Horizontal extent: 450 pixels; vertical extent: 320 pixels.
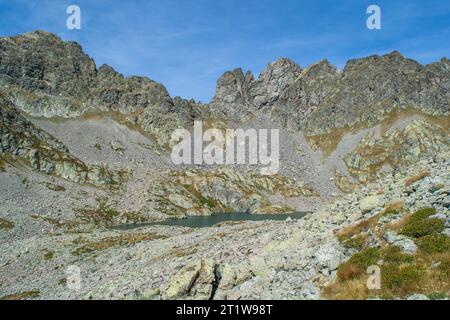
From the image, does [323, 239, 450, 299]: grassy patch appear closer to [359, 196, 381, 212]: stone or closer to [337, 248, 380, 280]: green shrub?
[337, 248, 380, 280]: green shrub

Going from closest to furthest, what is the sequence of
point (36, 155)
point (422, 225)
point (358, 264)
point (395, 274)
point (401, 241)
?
point (395, 274) < point (358, 264) < point (401, 241) < point (422, 225) < point (36, 155)

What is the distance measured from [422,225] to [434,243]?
230cm

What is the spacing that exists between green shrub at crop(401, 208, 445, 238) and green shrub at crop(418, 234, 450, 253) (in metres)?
0.68

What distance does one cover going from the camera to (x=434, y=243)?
22.2m

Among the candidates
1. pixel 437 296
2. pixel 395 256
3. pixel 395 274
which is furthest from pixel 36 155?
pixel 437 296

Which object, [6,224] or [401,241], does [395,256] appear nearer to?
[401,241]

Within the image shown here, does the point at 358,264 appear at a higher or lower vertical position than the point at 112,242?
higher

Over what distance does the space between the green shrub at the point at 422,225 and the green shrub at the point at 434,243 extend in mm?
676

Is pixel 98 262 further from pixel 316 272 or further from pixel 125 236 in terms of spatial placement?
pixel 316 272

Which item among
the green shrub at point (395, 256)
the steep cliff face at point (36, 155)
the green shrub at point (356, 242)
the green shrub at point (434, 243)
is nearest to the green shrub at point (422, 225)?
the green shrub at point (434, 243)

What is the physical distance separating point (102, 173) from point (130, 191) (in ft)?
56.5

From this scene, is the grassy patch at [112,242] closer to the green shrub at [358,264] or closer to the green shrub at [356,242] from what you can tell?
the green shrub at [356,242]

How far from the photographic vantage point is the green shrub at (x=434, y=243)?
2158 cm

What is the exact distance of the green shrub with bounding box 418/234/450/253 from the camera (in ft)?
70.8
